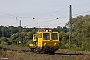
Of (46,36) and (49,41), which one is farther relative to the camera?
(46,36)

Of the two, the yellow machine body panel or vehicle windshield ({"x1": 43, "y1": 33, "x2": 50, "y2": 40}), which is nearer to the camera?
the yellow machine body panel

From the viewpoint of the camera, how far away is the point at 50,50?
3469cm

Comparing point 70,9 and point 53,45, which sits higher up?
point 70,9

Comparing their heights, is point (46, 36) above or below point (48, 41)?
above

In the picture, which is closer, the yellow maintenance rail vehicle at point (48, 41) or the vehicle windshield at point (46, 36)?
the yellow maintenance rail vehicle at point (48, 41)

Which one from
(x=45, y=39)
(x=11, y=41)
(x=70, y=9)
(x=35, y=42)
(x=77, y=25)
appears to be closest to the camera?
(x=45, y=39)

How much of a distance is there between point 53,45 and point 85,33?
43554mm

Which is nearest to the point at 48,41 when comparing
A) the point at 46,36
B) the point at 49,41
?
the point at 49,41

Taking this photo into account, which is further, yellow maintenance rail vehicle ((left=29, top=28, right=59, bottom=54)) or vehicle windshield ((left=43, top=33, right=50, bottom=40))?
vehicle windshield ((left=43, top=33, right=50, bottom=40))

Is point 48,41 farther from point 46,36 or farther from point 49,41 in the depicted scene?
point 46,36

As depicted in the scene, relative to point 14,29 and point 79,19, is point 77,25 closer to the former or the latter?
point 79,19

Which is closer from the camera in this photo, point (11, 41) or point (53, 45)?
point (53, 45)

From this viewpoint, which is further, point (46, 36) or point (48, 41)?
point (46, 36)

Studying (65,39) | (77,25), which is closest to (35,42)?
(65,39)
